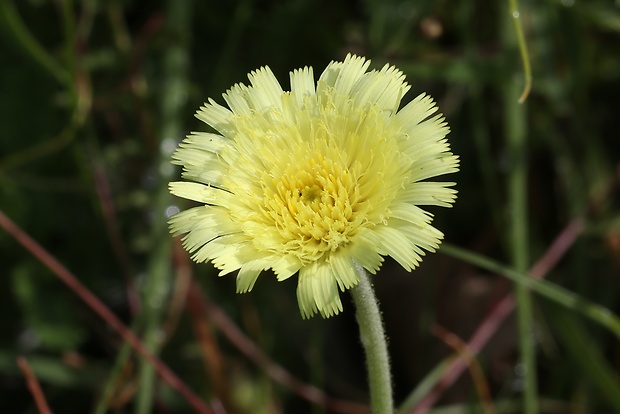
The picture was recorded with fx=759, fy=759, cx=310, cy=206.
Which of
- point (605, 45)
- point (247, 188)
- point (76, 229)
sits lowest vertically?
point (247, 188)

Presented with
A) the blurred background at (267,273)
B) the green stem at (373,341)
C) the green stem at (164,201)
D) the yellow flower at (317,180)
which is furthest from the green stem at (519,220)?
the green stem at (164,201)

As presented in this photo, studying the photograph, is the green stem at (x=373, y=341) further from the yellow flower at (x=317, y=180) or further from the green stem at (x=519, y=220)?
the green stem at (x=519, y=220)

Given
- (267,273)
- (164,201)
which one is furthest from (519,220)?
(164,201)

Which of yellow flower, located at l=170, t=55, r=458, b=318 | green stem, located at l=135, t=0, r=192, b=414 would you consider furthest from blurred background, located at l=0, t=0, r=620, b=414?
yellow flower, located at l=170, t=55, r=458, b=318

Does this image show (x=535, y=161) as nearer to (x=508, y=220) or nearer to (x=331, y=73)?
(x=508, y=220)

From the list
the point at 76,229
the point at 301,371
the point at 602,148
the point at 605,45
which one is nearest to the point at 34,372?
the point at 76,229

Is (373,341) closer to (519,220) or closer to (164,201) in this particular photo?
(519,220)
